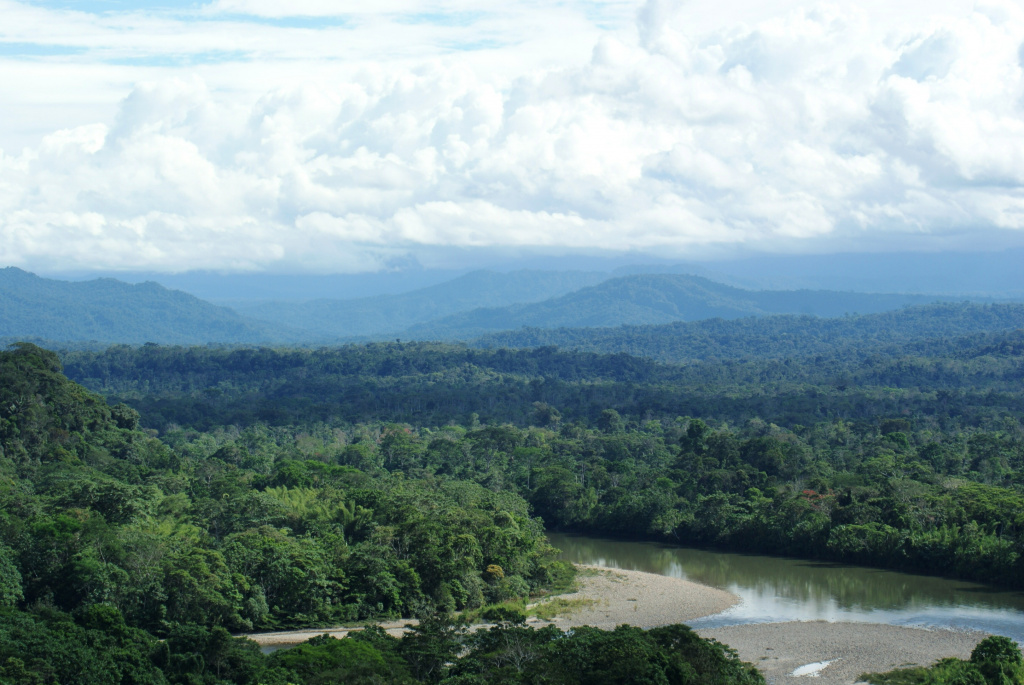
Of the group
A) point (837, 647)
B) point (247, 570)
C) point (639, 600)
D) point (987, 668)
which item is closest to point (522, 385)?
point (639, 600)

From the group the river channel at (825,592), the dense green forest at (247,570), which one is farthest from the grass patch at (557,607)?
the river channel at (825,592)

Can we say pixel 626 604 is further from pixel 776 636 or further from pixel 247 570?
pixel 247 570

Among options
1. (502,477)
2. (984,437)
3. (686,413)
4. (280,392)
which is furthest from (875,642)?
(280,392)

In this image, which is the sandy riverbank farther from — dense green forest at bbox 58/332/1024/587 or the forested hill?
the forested hill

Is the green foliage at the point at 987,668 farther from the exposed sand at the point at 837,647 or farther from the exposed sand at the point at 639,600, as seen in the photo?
the exposed sand at the point at 639,600

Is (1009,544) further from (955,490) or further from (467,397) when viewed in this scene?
(467,397)

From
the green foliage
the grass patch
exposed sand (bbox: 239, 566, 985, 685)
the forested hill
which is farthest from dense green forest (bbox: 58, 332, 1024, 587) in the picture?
the green foliage

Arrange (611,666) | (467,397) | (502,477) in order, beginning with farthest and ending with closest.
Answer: (467,397) < (502,477) < (611,666)
